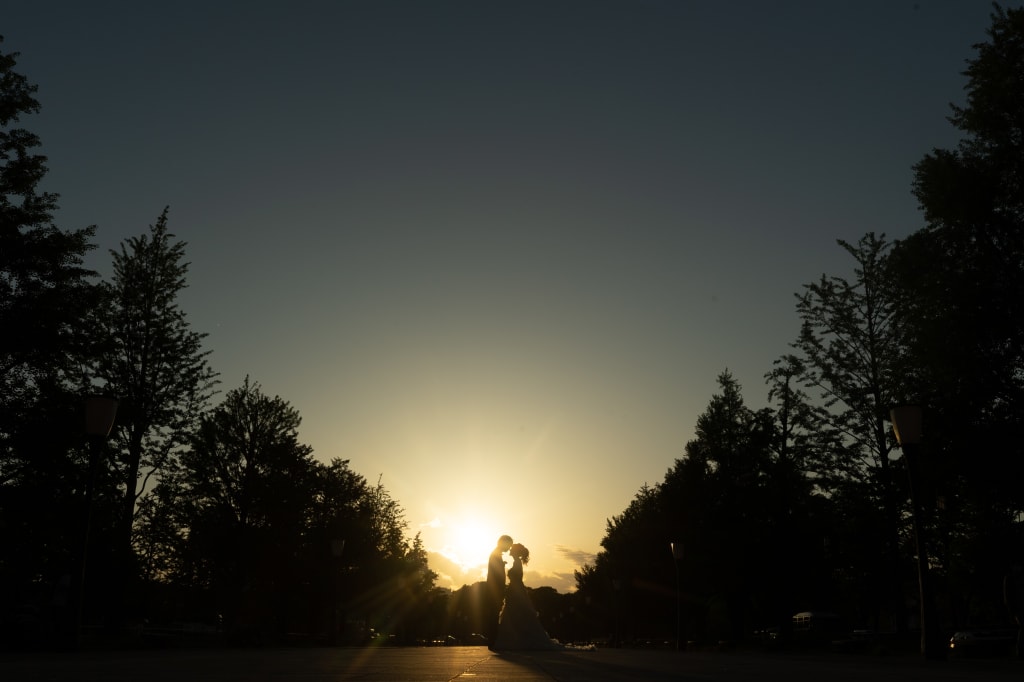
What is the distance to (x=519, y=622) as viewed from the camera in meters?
19.7

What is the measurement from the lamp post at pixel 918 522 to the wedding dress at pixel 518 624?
8.44 m

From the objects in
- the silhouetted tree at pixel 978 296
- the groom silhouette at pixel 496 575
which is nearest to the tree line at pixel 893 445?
the silhouetted tree at pixel 978 296

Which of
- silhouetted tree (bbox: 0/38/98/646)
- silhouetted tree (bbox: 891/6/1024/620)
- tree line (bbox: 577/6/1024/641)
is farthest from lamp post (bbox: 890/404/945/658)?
silhouetted tree (bbox: 0/38/98/646)

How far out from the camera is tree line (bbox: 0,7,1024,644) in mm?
21875

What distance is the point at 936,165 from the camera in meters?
22.7

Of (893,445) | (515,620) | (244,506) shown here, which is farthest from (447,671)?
(244,506)

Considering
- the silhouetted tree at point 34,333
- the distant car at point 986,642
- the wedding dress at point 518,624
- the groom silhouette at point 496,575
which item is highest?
the silhouetted tree at point 34,333

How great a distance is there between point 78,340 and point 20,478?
16.5ft

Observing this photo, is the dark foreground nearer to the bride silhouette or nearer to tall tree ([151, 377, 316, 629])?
the bride silhouette

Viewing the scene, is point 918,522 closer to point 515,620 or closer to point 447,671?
point 515,620

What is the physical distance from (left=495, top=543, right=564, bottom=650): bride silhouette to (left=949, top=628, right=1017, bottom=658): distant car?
13.0 metres

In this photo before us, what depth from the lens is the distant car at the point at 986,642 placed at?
23375 millimetres

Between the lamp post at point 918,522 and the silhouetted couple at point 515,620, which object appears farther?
the silhouetted couple at point 515,620

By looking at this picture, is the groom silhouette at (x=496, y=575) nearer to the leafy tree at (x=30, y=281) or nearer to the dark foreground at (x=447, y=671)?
the dark foreground at (x=447, y=671)
